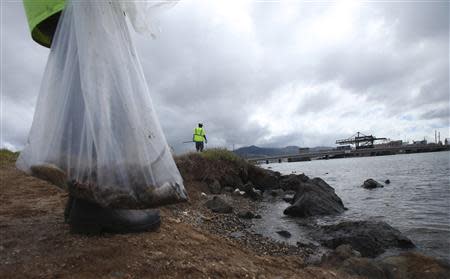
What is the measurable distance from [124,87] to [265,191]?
47.5 feet

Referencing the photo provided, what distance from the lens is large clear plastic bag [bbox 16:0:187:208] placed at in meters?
1.79

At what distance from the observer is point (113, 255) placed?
2123 mm

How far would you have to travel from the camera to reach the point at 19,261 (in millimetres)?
2016

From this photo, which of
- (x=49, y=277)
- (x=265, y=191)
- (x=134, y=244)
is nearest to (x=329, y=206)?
(x=265, y=191)

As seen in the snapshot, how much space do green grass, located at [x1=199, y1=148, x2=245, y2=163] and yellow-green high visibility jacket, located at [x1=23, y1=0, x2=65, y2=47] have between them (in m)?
10.8

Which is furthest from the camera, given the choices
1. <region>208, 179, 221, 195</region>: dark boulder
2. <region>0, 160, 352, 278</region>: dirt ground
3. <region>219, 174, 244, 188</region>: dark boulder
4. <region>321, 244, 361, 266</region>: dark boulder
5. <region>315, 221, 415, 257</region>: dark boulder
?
<region>219, 174, 244, 188</region>: dark boulder

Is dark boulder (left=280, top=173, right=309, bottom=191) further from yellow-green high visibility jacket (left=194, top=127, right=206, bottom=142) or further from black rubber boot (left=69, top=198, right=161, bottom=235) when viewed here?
black rubber boot (left=69, top=198, right=161, bottom=235)

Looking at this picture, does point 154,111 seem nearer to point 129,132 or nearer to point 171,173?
point 129,132

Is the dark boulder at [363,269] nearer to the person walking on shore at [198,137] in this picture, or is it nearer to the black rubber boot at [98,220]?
the black rubber boot at [98,220]

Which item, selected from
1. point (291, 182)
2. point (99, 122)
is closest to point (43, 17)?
point (99, 122)

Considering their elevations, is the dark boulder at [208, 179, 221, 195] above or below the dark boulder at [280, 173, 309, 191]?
above

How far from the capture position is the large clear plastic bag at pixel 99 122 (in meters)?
1.79

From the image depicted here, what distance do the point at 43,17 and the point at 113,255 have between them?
1672 millimetres

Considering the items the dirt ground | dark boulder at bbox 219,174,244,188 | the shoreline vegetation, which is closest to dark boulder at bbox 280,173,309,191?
dark boulder at bbox 219,174,244,188
